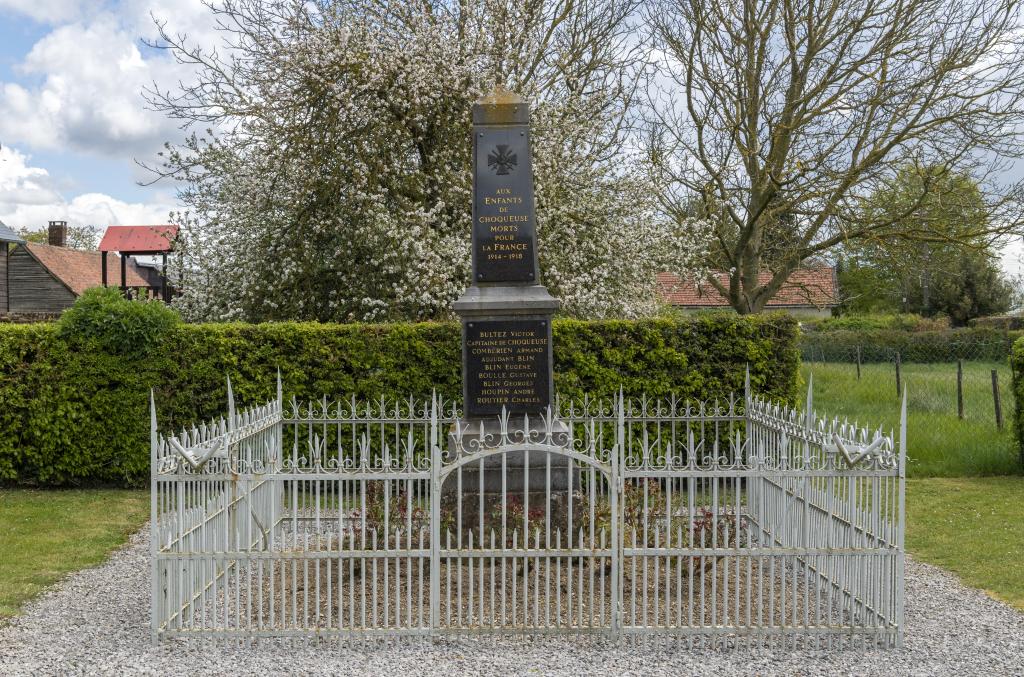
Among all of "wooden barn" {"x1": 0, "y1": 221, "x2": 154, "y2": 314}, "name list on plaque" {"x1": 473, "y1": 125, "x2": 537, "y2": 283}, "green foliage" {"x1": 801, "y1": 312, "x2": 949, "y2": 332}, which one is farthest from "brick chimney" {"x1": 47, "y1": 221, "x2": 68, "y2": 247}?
"name list on plaque" {"x1": 473, "y1": 125, "x2": 537, "y2": 283}

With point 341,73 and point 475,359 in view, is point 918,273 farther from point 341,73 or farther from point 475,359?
point 475,359

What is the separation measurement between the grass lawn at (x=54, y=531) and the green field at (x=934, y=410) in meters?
7.99

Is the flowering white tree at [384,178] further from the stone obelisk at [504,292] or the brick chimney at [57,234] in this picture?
the brick chimney at [57,234]

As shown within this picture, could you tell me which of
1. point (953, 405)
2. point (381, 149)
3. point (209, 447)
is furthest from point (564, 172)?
point (209, 447)

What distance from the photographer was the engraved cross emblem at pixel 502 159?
7285mm

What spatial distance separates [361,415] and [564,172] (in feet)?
21.7

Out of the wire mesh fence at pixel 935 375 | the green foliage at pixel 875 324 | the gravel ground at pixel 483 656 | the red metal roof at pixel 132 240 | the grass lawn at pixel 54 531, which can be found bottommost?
the gravel ground at pixel 483 656

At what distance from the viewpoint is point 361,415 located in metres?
10.2

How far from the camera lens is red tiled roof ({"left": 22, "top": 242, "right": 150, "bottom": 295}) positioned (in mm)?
36188

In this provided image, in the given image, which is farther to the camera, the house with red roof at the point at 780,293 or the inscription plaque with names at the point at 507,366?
the house with red roof at the point at 780,293

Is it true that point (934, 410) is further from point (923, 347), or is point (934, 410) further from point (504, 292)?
point (504, 292)

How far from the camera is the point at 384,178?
13.8 m

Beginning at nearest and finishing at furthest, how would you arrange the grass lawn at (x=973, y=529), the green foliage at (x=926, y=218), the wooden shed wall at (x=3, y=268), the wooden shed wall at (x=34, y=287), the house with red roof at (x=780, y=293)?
the grass lawn at (x=973, y=529), the green foliage at (x=926, y=218), the house with red roof at (x=780, y=293), the wooden shed wall at (x=3, y=268), the wooden shed wall at (x=34, y=287)

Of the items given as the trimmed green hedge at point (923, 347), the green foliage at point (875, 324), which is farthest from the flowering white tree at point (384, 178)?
the green foliage at point (875, 324)
